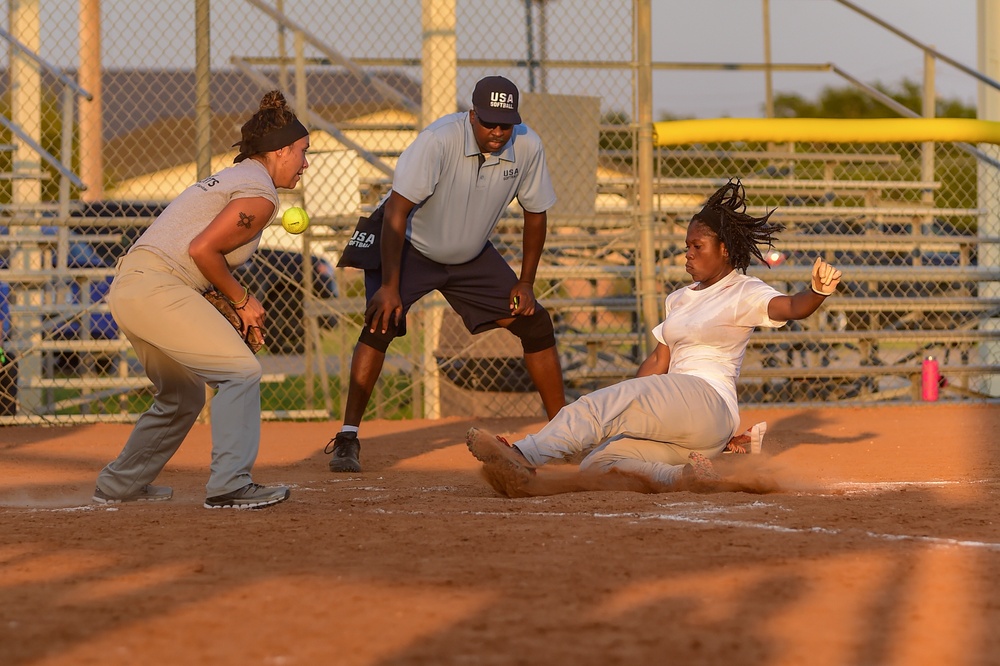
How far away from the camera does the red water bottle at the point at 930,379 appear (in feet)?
32.9

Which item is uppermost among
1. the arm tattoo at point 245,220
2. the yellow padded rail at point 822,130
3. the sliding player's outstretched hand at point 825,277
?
the yellow padded rail at point 822,130

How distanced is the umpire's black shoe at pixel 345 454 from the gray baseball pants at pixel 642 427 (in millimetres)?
1556

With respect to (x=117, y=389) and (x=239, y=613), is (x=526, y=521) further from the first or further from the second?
(x=117, y=389)

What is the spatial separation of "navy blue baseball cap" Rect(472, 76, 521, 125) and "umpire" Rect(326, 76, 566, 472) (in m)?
0.01

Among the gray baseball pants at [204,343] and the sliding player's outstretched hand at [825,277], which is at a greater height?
the sliding player's outstretched hand at [825,277]

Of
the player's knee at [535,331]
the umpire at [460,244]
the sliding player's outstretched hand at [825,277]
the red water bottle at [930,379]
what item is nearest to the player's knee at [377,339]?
the umpire at [460,244]

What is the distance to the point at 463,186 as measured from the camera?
6.62 metres

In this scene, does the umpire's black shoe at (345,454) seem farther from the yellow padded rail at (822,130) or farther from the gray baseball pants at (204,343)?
the yellow padded rail at (822,130)

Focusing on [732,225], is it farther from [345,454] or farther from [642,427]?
[345,454]

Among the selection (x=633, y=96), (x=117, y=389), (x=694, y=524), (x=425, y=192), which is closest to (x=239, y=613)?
(x=694, y=524)

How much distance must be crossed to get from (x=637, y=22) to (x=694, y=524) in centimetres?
608

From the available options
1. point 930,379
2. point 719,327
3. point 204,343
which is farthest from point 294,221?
point 930,379

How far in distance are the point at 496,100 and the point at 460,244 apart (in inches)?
33.4

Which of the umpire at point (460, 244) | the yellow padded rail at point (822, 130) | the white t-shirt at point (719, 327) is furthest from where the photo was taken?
the yellow padded rail at point (822, 130)
